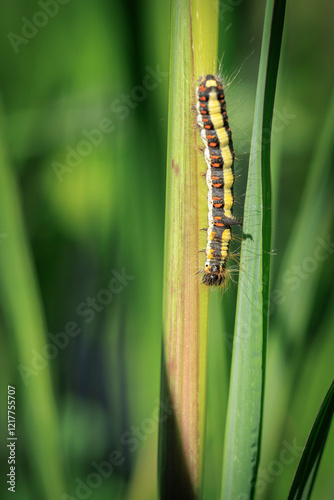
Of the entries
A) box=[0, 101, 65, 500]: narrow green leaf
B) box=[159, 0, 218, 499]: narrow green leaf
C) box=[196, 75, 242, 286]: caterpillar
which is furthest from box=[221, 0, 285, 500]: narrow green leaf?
box=[0, 101, 65, 500]: narrow green leaf

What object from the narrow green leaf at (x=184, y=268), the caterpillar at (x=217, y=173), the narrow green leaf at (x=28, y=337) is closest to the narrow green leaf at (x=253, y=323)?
the narrow green leaf at (x=184, y=268)

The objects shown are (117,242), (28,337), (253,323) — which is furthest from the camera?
(117,242)

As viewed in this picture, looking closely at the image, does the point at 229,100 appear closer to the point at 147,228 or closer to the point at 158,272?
the point at 147,228

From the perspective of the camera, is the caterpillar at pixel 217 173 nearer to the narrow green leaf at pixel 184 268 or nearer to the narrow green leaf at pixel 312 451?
the narrow green leaf at pixel 184 268

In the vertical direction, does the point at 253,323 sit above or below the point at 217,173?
below

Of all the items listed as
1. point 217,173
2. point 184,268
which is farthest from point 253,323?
point 217,173

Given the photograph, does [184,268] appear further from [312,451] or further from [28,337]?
[28,337]
